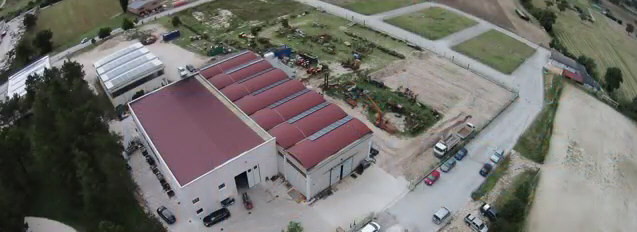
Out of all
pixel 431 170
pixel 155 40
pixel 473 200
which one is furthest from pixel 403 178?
pixel 155 40

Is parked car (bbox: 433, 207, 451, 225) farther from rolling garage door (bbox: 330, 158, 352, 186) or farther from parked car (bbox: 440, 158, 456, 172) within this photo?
rolling garage door (bbox: 330, 158, 352, 186)

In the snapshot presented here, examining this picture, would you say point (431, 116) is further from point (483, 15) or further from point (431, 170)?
point (483, 15)

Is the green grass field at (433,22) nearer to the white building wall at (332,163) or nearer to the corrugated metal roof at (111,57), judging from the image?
the white building wall at (332,163)

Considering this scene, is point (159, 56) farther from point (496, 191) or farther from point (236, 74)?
point (496, 191)

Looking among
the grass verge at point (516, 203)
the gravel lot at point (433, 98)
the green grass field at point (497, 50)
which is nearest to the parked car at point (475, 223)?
the grass verge at point (516, 203)

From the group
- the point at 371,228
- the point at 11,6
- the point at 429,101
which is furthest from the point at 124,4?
the point at 371,228

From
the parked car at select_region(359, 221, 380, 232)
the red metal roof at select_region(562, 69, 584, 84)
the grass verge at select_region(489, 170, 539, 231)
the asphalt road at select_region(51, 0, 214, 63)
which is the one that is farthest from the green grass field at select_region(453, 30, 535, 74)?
the asphalt road at select_region(51, 0, 214, 63)
